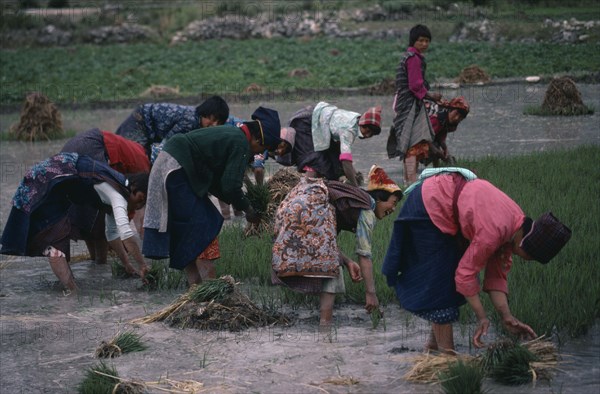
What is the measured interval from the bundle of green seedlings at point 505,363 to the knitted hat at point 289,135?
136 inches

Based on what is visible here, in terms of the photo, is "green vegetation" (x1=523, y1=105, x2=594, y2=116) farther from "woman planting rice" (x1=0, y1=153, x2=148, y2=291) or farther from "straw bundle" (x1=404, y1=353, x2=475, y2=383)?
"straw bundle" (x1=404, y1=353, x2=475, y2=383)

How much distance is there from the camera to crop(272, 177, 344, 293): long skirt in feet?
18.9

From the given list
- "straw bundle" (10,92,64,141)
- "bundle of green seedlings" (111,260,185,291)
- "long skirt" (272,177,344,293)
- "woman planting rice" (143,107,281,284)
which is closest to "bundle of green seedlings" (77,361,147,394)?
"long skirt" (272,177,344,293)

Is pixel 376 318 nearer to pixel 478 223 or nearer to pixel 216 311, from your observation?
pixel 216 311

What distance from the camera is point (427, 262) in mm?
5000

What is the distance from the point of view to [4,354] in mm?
5793

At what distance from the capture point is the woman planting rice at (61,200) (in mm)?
6863

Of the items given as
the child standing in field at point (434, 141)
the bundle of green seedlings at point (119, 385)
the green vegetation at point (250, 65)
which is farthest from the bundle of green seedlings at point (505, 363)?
the green vegetation at point (250, 65)

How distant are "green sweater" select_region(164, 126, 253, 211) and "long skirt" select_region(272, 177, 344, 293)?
0.72 meters

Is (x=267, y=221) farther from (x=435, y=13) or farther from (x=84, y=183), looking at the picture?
(x=435, y=13)

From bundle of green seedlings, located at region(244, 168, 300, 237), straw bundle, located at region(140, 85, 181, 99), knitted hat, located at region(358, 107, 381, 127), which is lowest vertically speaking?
bundle of green seedlings, located at region(244, 168, 300, 237)

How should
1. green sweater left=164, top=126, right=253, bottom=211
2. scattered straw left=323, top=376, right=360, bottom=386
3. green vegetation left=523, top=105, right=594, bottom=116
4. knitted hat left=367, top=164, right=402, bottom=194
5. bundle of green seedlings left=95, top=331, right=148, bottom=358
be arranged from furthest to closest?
1. green vegetation left=523, top=105, right=594, bottom=116
2. green sweater left=164, top=126, right=253, bottom=211
3. knitted hat left=367, top=164, right=402, bottom=194
4. bundle of green seedlings left=95, top=331, right=148, bottom=358
5. scattered straw left=323, top=376, right=360, bottom=386

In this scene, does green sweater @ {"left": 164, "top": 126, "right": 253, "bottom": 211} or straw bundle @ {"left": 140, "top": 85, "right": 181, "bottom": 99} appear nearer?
green sweater @ {"left": 164, "top": 126, "right": 253, "bottom": 211}

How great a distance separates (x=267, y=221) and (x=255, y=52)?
63.7 ft
